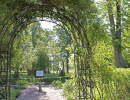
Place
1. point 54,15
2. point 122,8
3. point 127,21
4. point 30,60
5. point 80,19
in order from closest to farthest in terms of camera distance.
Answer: point 80,19
point 54,15
point 127,21
point 122,8
point 30,60

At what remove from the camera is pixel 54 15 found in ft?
12.3

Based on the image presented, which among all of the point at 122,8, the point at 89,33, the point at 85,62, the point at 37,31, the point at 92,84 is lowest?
the point at 92,84

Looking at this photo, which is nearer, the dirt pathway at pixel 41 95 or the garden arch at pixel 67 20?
the garden arch at pixel 67 20

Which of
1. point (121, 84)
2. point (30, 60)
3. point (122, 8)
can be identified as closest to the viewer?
point (121, 84)

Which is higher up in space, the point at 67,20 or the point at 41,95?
the point at 67,20

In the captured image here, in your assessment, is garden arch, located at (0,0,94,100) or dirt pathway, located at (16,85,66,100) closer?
garden arch, located at (0,0,94,100)

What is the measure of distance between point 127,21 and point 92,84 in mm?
4480

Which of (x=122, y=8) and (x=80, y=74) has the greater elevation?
(x=122, y=8)

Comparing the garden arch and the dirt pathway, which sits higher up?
the garden arch

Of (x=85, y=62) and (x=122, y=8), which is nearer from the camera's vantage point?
(x=85, y=62)

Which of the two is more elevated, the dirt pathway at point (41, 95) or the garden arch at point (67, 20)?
the garden arch at point (67, 20)

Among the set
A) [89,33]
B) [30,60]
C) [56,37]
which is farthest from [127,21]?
[56,37]

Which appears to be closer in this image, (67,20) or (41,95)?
(67,20)

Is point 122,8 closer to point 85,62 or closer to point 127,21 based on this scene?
point 127,21
